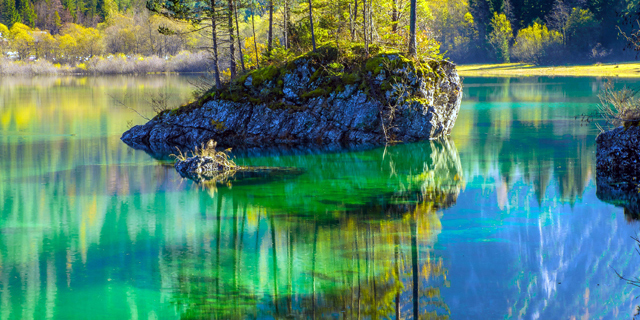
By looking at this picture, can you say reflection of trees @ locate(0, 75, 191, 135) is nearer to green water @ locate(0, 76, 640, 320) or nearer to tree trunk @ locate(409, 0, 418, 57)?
green water @ locate(0, 76, 640, 320)

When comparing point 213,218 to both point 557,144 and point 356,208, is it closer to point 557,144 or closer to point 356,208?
point 356,208

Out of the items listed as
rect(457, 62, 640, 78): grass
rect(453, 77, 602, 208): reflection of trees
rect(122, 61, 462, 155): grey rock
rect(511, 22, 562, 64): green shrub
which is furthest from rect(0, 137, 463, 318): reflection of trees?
rect(511, 22, 562, 64): green shrub

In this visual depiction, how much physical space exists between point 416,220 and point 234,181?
7.10 meters

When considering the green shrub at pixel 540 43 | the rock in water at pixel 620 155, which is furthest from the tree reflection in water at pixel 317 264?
the green shrub at pixel 540 43

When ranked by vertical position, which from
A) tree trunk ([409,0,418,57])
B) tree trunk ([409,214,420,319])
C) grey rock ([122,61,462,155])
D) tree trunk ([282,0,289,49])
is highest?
tree trunk ([282,0,289,49])

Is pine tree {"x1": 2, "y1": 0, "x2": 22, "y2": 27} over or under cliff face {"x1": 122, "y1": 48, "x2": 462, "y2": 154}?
over

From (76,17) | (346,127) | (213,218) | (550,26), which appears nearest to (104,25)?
(76,17)

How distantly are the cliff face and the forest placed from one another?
5.64ft

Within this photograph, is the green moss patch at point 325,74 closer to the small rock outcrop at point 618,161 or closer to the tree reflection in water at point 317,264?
the small rock outcrop at point 618,161

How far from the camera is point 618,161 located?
1816 cm

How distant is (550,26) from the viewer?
3447 inches

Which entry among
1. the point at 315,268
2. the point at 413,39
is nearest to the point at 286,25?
the point at 413,39

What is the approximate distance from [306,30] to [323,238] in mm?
19997

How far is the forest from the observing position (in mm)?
30000
